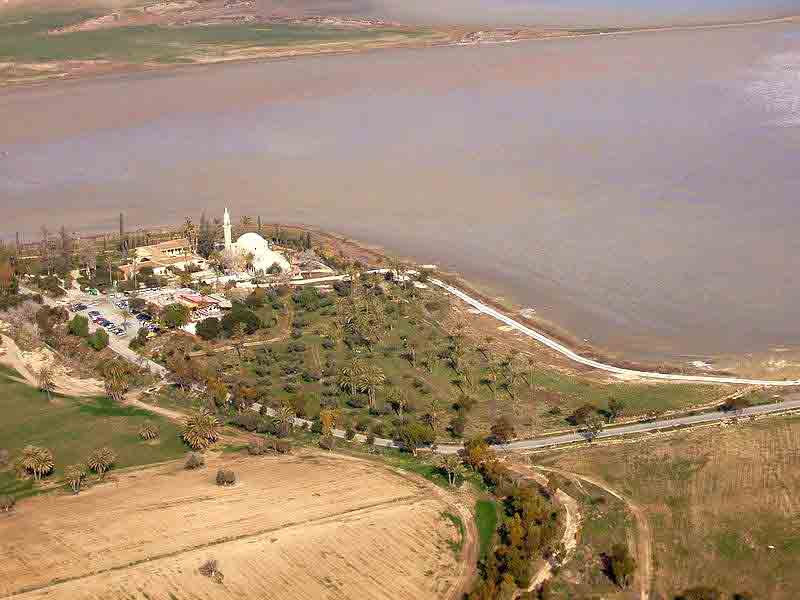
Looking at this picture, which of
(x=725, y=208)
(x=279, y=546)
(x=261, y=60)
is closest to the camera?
(x=279, y=546)

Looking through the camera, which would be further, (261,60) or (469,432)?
(261,60)

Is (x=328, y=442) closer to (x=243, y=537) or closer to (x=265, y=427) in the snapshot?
(x=265, y=427)

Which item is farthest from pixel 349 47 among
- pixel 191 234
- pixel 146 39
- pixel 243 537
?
pixel 243 537

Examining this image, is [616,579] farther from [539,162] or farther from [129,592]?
[539,162]

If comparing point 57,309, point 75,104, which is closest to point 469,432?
point 57,309

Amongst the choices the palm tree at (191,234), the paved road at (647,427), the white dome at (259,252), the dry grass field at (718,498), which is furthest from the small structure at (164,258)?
the dry grass field at (718,498)
